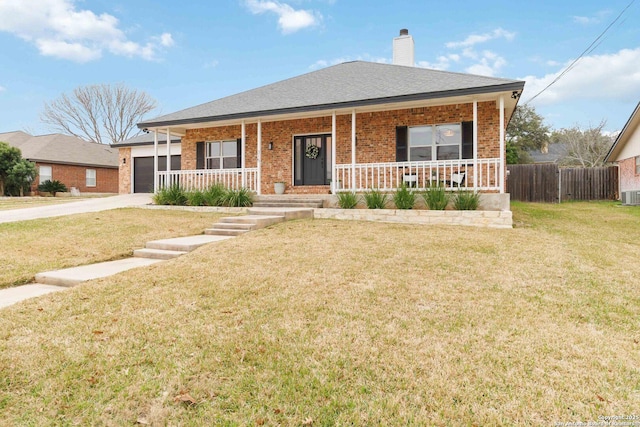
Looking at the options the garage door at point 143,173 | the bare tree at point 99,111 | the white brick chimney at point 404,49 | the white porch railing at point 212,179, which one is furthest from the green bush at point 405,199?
the bare tree at point 99,111

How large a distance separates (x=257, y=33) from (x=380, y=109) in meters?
10.8

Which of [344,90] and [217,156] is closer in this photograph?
[344,90]

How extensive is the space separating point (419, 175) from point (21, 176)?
22.9m

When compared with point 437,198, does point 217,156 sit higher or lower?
higher

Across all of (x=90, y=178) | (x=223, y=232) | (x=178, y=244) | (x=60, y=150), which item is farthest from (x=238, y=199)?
(x=60, y=150)

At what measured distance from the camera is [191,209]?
11422 mm

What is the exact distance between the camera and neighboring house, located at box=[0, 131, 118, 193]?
24.5 metres

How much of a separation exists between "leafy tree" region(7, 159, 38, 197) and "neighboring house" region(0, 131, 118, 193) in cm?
144

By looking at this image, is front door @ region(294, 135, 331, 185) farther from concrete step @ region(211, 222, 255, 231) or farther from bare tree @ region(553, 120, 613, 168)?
bare tree @ region(553, 120, 613, 168)

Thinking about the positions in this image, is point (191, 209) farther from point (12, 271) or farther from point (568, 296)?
point (568, 296)

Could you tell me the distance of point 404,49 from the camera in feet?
49.3

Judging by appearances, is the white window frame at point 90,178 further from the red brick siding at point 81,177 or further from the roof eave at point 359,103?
the roof eave at point 359,103

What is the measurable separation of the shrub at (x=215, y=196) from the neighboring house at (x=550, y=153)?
102ft

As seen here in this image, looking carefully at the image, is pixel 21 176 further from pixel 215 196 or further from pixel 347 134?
pixel 347 134
